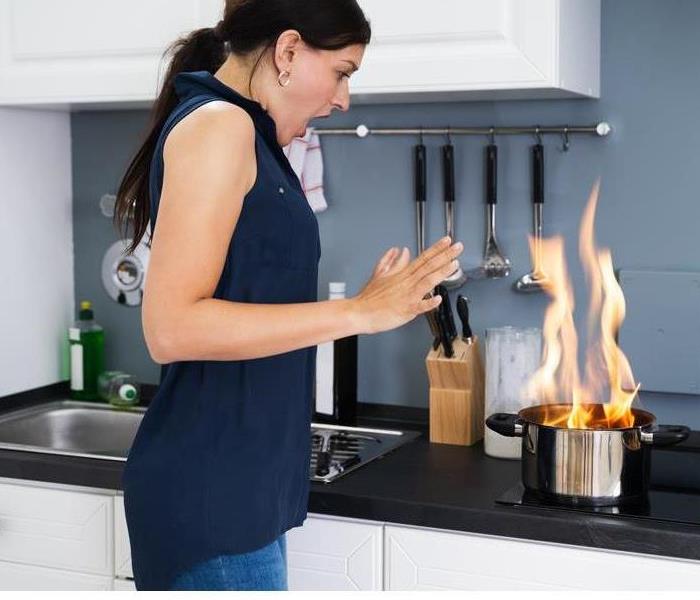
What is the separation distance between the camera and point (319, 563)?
6.16ft

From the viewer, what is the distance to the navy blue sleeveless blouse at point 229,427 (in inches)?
58.2

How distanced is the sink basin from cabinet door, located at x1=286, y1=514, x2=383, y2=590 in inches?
26.7

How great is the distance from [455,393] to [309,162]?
23.8 inches

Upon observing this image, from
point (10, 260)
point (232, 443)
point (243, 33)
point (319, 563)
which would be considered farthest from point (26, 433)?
point (243, 33)

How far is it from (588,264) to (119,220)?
99 cm

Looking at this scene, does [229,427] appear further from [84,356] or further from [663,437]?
[84,356]

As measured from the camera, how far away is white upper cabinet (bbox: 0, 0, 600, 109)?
1938 mm

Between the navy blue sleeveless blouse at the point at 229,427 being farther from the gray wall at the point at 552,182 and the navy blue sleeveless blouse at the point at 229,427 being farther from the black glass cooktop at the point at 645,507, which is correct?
the gray wall at the point at 552,182

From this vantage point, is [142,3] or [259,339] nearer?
[259,339]

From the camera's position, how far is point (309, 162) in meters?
2.47

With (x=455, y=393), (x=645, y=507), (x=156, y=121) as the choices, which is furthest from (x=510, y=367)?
(x=156, y=121)

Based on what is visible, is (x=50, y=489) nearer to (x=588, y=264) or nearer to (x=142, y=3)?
(x=142, y=3)

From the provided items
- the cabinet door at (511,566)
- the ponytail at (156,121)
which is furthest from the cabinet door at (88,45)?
the cabinet door at (511,566)

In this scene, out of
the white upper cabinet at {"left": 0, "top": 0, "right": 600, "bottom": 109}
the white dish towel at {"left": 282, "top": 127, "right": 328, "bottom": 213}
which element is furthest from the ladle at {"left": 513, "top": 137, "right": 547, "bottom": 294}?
the white dish towel at {"left": 282, "top": 127, "right": 328, "bottom": 213}
